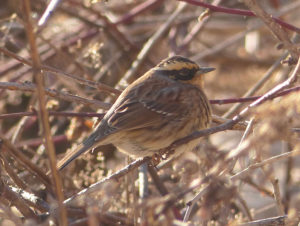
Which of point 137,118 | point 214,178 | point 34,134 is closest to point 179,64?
point 137,118

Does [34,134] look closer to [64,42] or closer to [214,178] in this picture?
[64,42]

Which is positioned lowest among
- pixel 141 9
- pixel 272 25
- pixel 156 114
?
pixel 156 114

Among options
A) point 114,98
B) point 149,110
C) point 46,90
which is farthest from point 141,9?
point 46,90

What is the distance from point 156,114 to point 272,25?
A: 1.01 meters

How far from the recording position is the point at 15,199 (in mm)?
3182

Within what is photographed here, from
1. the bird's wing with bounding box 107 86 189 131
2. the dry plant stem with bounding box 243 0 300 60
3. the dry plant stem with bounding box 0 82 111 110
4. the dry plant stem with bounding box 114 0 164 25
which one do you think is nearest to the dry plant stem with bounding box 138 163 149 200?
the bird's wing with bounding box 107 86 189 131

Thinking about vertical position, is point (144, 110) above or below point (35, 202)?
above

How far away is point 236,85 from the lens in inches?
292

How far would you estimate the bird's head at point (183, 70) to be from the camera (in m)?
4.20

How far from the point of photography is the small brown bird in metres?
3.75

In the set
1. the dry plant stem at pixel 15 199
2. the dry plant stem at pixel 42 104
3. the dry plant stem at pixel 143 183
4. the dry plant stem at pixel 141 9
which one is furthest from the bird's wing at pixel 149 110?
the dry plant stem at pixel 141 9

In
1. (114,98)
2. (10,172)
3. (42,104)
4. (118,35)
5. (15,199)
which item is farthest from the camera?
(118,35)

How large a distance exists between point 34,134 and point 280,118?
4.64m

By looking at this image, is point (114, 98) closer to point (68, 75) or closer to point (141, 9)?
point (68, 75)
